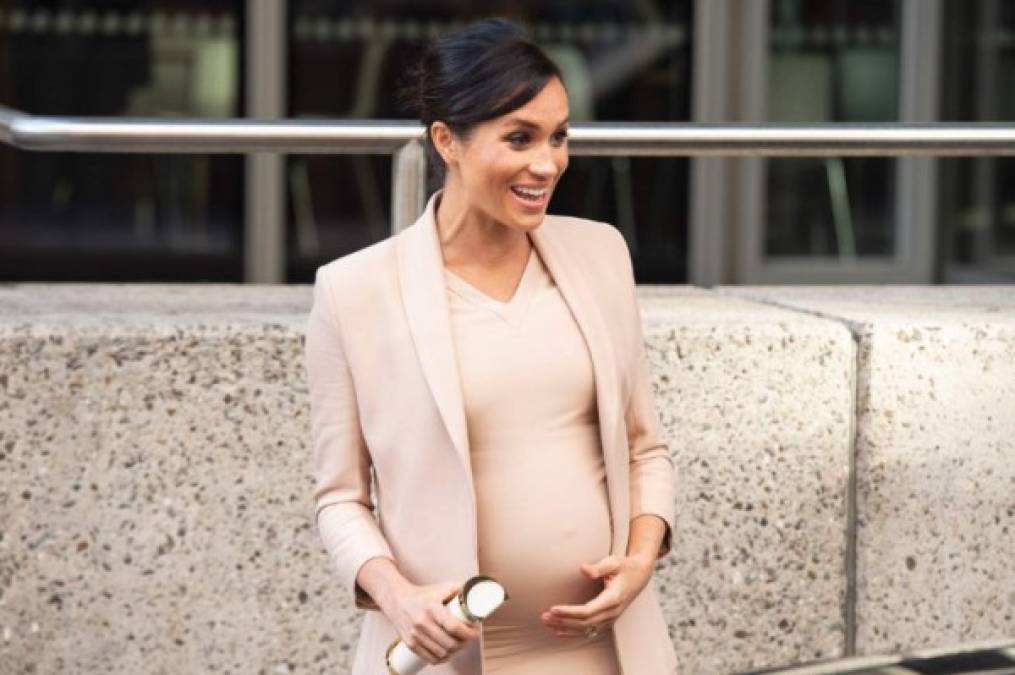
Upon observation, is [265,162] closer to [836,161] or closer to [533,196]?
[836,161]

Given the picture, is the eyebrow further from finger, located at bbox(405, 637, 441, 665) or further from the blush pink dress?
finger, located at bbox(405, 637, 441, 665)

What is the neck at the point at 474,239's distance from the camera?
254 centimetres

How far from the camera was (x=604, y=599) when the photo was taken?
7.98ft

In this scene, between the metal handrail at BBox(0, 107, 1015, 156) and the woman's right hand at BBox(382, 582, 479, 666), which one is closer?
the woman's right hand at BBox(382, 582, 479, 666)

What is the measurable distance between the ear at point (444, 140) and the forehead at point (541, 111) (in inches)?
3.7

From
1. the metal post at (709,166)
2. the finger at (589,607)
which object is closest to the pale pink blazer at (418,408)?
the finger at (589,607)

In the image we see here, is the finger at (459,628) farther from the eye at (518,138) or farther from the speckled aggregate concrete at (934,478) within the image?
the speckled aggregate concrete at (934,478)

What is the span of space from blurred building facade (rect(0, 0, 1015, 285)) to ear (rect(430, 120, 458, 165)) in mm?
5955

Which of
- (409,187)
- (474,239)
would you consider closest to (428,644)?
(474,239)

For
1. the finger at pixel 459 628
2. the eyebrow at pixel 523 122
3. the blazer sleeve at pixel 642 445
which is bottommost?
the finger at pixel 459 628

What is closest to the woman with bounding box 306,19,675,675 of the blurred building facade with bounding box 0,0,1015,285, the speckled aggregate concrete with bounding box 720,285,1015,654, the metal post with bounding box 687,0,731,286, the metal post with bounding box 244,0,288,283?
the speckled aggregate concrete with bounding box 720,285,1015,654

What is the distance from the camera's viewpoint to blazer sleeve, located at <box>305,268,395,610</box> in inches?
98.9

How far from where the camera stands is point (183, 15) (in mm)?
8578

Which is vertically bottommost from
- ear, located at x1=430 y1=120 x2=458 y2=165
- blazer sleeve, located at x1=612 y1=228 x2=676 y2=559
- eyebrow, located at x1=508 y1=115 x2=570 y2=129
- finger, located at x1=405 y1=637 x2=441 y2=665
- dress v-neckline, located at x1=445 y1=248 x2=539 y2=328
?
finger, located at x1=405 y1=637 x2=441 y2=665
